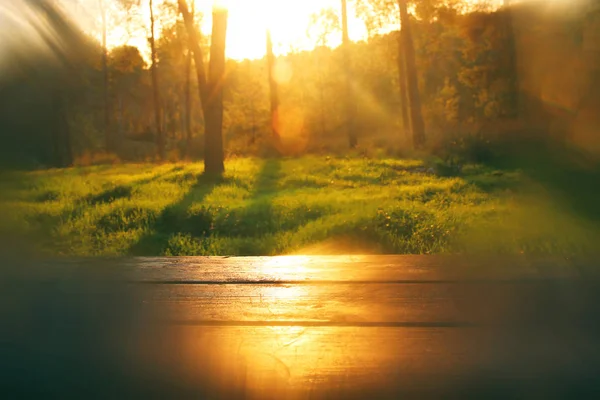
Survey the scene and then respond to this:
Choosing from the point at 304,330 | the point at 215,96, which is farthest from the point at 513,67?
the point at 304,330

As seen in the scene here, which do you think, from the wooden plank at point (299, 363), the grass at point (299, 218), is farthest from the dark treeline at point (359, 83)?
the wooden plank at point (299, 363)

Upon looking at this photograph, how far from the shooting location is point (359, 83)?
6669 centimetres

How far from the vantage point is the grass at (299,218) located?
9.37 metres

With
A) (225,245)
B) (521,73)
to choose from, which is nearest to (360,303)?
(225,245)

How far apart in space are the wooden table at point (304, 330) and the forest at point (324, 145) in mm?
2191

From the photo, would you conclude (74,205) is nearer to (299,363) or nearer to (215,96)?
(215,96)

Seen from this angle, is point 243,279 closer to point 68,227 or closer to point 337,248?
point 337,248

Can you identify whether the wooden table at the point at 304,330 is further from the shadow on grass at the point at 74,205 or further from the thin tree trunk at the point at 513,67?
the thin tree trunk at the point at 513,67

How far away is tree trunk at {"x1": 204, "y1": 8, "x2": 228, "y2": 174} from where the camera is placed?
63.4 feet

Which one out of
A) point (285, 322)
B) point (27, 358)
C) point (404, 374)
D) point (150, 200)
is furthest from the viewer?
point (150, 200)

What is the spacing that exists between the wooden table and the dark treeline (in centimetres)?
1667

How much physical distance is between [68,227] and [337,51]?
42.7 meters

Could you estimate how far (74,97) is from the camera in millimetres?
39594

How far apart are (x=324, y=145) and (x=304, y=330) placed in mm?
30207
